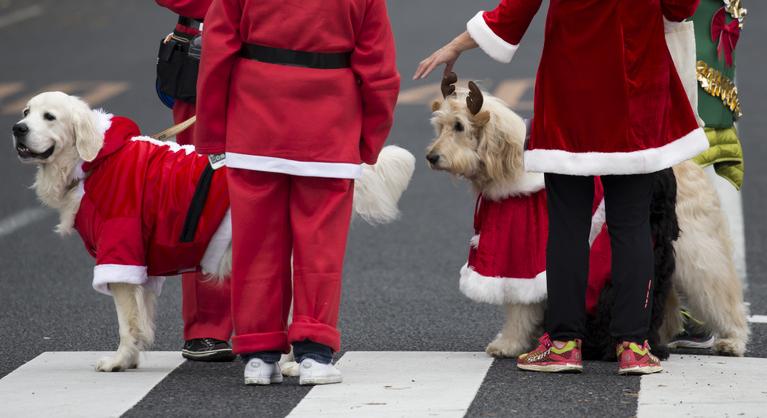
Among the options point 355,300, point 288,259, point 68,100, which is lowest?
point 355,300

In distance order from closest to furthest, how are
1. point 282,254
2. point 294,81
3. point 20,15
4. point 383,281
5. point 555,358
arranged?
point 294,81, point 282,254, point 555,358, point 383,281, point 20,15

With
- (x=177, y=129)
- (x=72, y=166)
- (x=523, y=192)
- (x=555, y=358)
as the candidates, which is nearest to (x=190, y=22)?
(x=177, y=129)

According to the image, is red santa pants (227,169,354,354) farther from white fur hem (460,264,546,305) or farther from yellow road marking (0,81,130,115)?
yellow road marking (0,81,130,115)

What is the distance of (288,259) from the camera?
614cm

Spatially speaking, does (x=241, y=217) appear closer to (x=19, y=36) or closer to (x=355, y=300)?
(x=355, y=300)

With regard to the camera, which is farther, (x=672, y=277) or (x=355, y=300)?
(x=355, y=300)

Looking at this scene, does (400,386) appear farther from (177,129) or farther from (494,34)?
(177,129)

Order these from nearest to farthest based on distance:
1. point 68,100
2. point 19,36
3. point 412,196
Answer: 1. point 68,100
2. point 412,196
3. point 19,36

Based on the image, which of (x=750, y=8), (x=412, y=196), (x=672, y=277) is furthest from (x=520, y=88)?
(x=672, y=277)

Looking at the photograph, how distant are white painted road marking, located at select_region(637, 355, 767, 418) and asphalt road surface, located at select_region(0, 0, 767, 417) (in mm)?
25

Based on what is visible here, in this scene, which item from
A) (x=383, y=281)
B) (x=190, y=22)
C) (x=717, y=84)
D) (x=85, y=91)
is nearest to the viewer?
(x=190, y=22)

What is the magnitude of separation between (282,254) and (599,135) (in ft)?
4.44

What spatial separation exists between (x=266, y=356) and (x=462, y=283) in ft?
3.56

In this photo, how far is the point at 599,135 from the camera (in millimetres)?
6055
